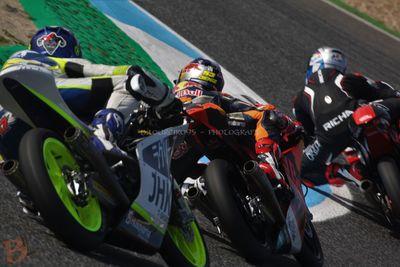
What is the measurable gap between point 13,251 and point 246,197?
6.55ft

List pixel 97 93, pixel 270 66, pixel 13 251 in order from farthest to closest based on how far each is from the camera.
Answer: pixel 270 66
pixel 97 93
pixel 13 251

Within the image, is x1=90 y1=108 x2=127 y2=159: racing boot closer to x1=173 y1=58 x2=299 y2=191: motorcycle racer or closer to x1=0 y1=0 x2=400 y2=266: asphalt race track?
x1=0 y1=0 x2=400 y2=266: asphalt race track

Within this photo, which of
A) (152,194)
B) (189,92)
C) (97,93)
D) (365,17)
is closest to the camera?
(152,194)

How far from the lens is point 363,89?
8383 mm

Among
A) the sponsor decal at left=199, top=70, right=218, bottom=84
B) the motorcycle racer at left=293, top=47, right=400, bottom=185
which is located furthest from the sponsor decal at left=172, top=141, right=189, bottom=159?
the motorcycle racer at left=293, top=47, right=400, bottom=185

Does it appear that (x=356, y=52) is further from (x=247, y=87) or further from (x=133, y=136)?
(x=133, y=136)

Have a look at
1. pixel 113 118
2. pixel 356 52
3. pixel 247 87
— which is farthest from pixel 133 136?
pixel 356 52

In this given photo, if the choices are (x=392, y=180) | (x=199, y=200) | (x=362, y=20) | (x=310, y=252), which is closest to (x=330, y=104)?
(x=392, y=180)

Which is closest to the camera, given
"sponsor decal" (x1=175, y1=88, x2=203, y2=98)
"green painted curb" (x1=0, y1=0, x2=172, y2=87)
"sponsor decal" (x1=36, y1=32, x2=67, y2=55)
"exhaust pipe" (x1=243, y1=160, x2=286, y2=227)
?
"sponsor decal" (x1=36, y1=32, x2=67, y2=55)

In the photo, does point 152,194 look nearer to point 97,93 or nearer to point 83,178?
point 83,178

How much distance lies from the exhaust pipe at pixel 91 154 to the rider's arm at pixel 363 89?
4.60 metres

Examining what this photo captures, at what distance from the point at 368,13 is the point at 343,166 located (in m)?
9.47

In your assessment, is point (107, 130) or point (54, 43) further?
point (54, 43)

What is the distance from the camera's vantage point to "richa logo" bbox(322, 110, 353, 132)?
8328 millimetres
